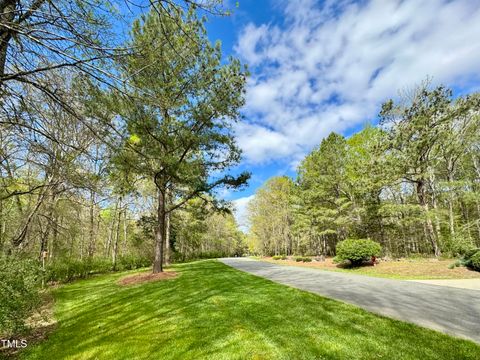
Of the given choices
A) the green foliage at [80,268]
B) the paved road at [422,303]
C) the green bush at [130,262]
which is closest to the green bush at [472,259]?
the paved road at [422,303]

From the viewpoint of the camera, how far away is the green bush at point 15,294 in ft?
12.5

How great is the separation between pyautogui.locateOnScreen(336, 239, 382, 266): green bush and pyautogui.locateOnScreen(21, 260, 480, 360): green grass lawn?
8330 mm

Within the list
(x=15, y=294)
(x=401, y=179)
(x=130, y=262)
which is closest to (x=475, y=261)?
(x=401, y=179)

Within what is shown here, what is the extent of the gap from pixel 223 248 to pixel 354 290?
138 feet

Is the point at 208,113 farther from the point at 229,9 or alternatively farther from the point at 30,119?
the point at 229,9

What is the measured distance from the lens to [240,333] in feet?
13.0

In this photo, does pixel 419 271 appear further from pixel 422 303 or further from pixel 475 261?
pixel 422 303

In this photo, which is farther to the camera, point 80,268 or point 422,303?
point 80,268

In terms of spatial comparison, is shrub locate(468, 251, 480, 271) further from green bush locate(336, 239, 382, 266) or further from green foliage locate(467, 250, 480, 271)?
green bush locate(336, 239, 382, 266)

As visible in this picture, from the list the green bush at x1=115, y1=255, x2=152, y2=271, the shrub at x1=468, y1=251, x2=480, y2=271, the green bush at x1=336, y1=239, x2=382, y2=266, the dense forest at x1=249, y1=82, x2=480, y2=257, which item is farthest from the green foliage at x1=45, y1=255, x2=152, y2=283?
the shrub at x1=468, y1=251, x2=480, y2=271

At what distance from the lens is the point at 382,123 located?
16.8m

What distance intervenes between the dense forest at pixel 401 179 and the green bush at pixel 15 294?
15.1 metres

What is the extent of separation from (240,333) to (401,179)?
55.5 ft

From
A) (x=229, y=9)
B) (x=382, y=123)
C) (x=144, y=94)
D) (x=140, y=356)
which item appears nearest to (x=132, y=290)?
(x=140, y=356)
